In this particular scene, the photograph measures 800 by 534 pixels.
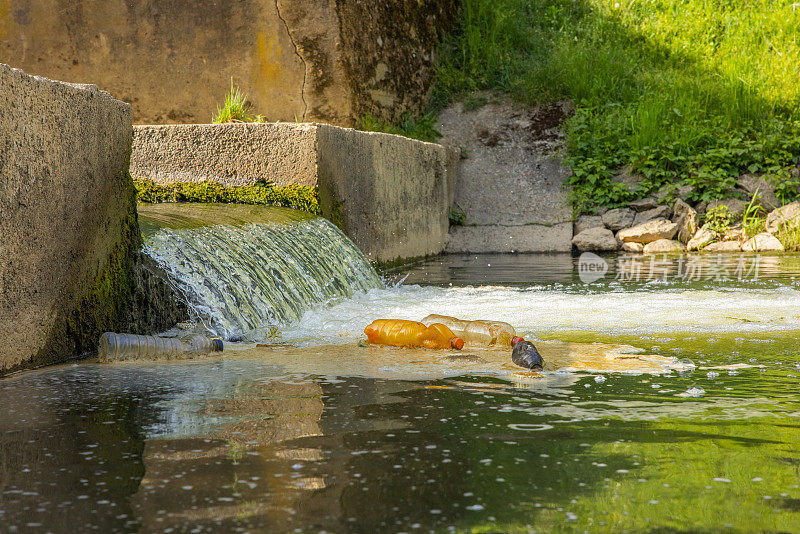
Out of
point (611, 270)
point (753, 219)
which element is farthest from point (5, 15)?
point (753, 219)

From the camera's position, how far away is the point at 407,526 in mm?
1647

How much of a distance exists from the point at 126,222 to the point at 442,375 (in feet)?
6.53

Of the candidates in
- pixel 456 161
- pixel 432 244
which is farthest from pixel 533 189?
pixel 432 244

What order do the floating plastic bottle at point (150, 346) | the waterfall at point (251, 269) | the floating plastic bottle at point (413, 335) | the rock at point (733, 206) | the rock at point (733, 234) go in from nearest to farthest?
the floating plastic bottle at point (150, 346) → the floating plastic bottle at point (413, 335) → the waterfall at point (251, 269) → the rock at point (733, 234) → the rock at point (733, 206)

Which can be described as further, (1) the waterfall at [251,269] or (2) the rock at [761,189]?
(2) the rock at [761,189]

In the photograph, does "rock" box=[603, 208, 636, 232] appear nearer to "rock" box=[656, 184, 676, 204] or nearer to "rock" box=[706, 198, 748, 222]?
"rock" box=[656, 184, 676, 204]

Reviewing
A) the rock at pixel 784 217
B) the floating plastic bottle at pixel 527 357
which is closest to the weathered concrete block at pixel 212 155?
the floating plastic bottle at pixel 527 357

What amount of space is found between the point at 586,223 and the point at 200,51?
4.86 m

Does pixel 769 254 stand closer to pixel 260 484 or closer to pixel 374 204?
pixel 374 204

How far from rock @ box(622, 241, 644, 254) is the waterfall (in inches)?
170

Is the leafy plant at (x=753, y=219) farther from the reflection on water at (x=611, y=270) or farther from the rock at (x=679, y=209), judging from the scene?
the reflection on water at (x=611, y=270)

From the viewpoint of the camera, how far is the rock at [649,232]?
9828 mm

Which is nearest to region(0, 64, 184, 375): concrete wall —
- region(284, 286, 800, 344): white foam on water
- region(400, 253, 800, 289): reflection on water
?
region(284, 286, 800, 344): white foam on water

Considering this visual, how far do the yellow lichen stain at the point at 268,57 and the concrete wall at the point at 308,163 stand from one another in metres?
1.88
